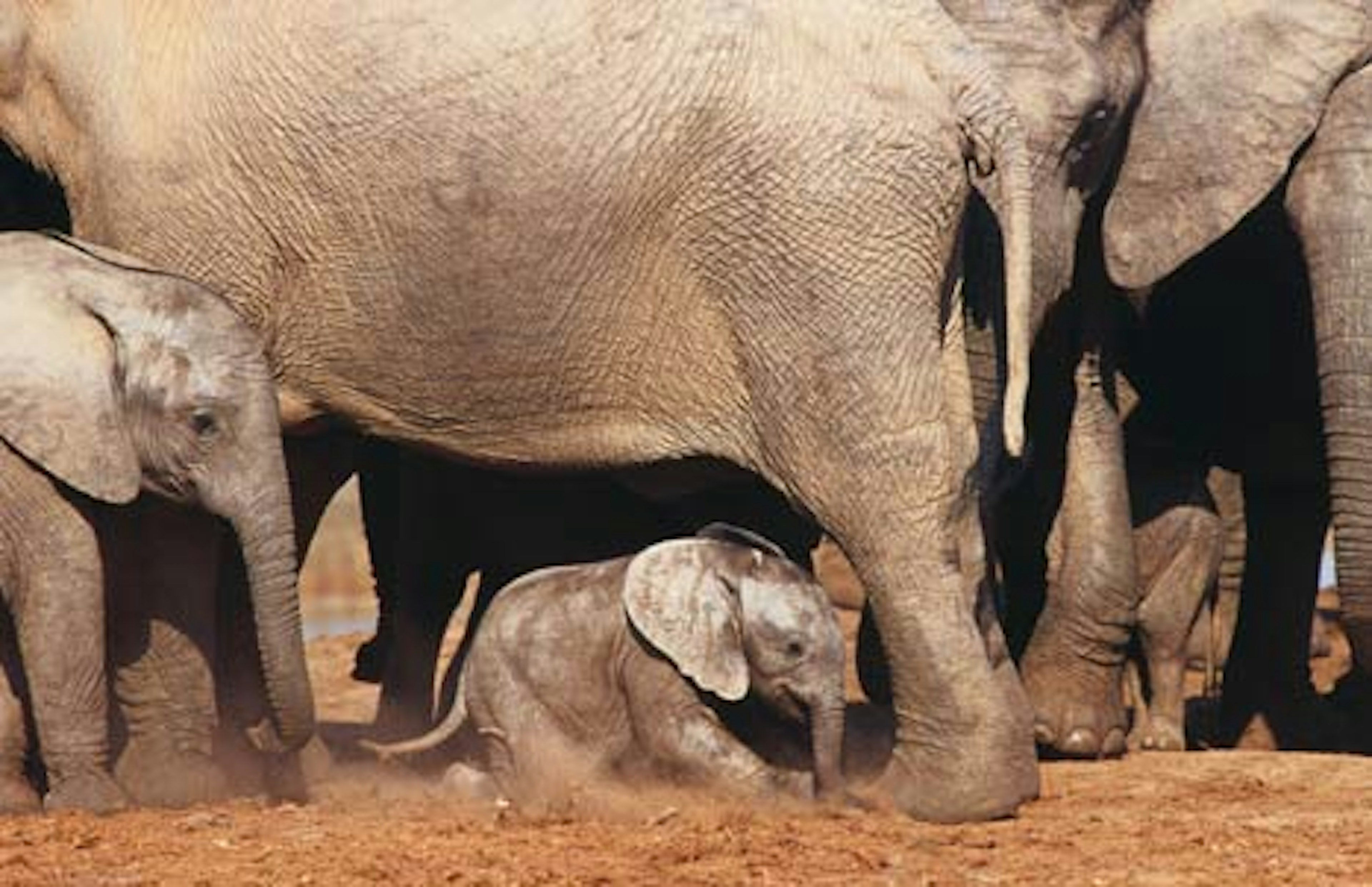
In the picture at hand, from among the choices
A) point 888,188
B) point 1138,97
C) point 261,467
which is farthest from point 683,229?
point 1138,97

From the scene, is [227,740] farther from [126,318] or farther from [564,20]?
[564,20]

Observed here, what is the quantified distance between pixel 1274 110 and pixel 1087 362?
85 centimetres

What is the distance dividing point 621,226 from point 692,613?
966 mm

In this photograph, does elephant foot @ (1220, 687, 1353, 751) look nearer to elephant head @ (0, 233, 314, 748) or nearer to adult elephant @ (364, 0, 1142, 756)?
adult elephant @ (364, 0, 1142, 756)

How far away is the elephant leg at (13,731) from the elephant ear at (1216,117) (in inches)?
129

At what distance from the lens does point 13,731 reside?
10.4 metres

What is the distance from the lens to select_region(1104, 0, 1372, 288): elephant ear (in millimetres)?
12109

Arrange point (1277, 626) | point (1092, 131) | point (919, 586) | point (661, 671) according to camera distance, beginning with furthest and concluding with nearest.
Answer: point (1277, 626), point (1092, 131), point (919, 586), point (661, 671)

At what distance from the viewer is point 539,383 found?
1105 centimetres

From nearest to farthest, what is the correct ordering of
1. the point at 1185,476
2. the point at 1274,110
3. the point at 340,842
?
the point at 340,842 → the point at 1274,110 → the point at 1185,476

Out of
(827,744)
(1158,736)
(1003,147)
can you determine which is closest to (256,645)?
(827,744)

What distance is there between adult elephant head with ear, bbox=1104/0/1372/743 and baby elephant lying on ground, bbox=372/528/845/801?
1836 millimetres

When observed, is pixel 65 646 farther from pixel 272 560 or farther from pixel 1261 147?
pixel 1261 147

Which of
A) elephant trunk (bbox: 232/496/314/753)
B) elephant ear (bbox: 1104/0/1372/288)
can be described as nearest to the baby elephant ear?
elephant trunk (bbox: 232/496/314/753)
